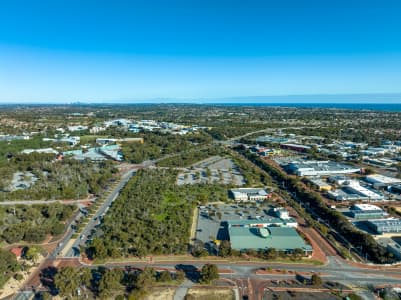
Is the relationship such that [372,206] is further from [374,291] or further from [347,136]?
[347,136]

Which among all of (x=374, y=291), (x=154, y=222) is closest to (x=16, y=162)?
(x=154, y=222)

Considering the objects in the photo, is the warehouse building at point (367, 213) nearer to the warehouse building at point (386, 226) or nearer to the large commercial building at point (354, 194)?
the warehouse building at point (386, 226)

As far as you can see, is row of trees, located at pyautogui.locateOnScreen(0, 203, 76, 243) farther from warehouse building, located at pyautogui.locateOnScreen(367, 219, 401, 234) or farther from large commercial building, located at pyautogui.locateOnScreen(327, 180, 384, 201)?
large commercial building, located at pyautogui.locateOnScreen(327, 180, 384, 201)

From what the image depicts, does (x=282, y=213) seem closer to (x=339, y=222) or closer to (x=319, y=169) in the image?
(x=339, y=222)

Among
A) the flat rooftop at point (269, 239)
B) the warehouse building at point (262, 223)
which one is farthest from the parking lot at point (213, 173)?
the flat rooftop at point (269, 239)

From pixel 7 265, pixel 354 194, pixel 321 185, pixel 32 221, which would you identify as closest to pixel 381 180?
pixel 354 194

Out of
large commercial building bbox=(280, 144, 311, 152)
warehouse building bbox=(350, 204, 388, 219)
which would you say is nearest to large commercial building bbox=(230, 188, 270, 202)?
warehouse building bbox=(350, 204, 388, 219)
